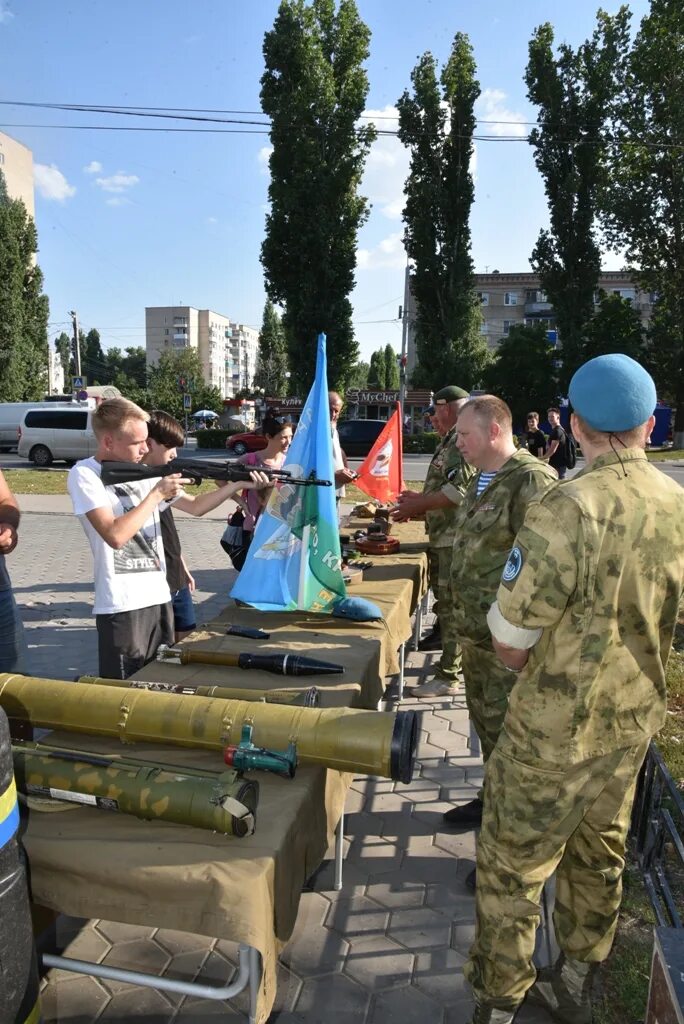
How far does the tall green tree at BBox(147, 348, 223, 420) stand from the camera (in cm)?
5694

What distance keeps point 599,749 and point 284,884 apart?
2.89 feet

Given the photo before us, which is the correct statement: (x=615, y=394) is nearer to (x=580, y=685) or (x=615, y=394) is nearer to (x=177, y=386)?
(x=580, y=685)

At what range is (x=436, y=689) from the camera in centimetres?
471

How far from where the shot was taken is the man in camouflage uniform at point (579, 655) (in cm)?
167

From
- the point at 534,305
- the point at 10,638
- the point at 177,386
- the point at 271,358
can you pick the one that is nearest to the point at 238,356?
the point at 271,358

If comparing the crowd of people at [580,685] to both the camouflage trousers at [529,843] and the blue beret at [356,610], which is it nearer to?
the camouflage trousers at [529,843]

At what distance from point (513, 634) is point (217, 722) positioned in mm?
850

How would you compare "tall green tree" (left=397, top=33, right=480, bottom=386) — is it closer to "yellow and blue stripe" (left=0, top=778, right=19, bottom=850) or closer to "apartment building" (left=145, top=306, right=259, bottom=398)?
"yellow and blue stripe" (left=0, top=778, right=19, bottom=850)

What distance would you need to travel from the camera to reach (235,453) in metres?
27.0

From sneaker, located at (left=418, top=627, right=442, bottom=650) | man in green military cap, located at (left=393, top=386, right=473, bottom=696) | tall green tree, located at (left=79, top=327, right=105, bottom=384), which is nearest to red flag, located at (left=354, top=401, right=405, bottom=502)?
man in green military cap, located at (left=393, top=386, right=473, bottom=696)

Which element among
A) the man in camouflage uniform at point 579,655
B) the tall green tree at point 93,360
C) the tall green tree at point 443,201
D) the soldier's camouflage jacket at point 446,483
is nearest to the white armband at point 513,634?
the man in camouflage uniform at point 579,655

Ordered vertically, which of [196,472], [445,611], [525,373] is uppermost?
[525,373]

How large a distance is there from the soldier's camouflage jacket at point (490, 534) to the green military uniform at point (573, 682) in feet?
2.92

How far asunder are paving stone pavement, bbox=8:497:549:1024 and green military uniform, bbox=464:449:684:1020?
0.50 m
